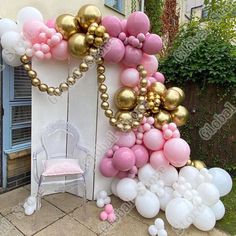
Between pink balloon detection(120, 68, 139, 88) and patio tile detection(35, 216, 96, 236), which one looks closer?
patio tile detection(35, 216, 96, 236)

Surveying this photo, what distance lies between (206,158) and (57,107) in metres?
2.33

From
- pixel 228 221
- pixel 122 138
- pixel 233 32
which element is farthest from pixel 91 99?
pixel 233 32

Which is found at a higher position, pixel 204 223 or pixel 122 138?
pixel 122 138

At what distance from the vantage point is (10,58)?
2408 millimetres

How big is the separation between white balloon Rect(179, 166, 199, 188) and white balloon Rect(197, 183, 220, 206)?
0.14m

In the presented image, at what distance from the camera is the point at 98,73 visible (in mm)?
2428

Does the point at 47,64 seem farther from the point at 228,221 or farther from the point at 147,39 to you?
the point at 228,221

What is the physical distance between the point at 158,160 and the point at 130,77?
94 cm

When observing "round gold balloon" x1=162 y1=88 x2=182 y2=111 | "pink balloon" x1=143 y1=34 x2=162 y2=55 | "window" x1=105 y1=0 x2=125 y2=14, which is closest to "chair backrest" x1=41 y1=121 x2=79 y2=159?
"round gold balloon" x1=162 y1=88 x2=182 y2=111

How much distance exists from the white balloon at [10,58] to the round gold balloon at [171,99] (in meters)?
1.63

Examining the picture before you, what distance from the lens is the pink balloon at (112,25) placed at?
2283 millimetres

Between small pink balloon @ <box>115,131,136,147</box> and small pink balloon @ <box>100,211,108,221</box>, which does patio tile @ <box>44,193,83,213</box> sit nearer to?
small pink balloon @ <box>100,211,108,221</box>

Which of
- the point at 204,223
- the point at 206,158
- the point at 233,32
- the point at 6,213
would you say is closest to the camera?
the point at 204,223

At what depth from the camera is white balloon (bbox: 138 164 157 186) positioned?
2.51 metres
